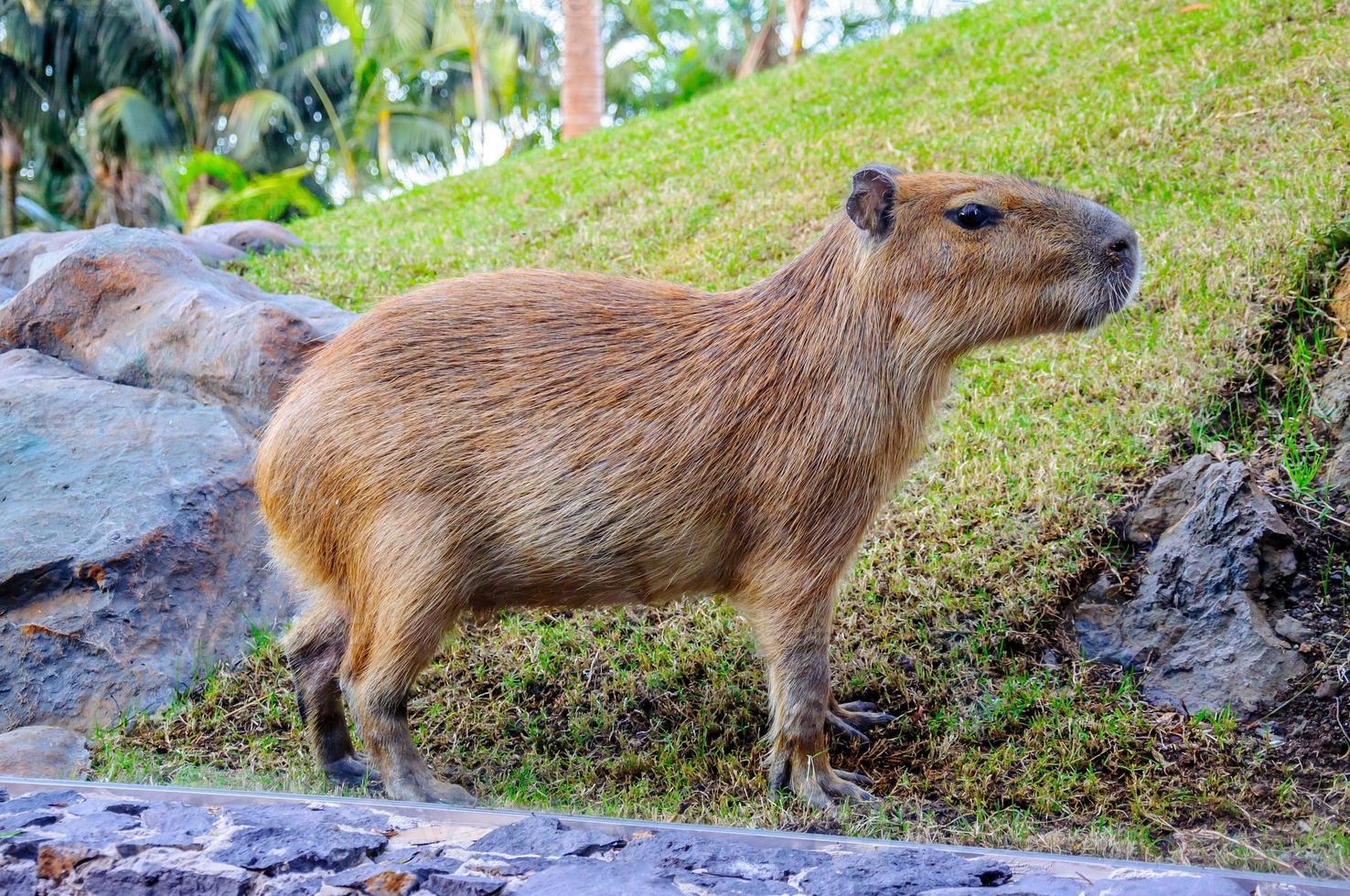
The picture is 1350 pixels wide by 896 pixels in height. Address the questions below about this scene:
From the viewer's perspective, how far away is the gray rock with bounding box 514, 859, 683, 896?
1.88 metres

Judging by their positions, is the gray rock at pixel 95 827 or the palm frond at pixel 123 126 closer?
the gray rock at pixel 95 827

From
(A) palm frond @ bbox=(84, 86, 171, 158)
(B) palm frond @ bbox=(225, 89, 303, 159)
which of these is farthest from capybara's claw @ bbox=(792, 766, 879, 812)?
(B) palm frond @ bbox=(225, 89, 303, 159)

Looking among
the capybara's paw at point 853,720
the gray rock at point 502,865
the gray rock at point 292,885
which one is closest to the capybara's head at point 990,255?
the capybara's paw at point 853,720

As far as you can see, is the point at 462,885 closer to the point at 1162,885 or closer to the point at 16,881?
the point at 16,881

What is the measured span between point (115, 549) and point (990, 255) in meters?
2.90

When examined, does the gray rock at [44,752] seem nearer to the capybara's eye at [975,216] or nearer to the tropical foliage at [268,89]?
the capybara's eye at [975,216]

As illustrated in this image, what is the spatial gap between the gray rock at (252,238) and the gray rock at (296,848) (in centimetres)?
610

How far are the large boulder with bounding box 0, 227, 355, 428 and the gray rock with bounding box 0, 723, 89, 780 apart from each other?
1.44 metres

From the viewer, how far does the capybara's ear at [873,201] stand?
121 inches

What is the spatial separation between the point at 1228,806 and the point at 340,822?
2040 mm

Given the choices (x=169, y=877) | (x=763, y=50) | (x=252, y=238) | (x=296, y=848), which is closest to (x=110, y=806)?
(x=169, y=877)

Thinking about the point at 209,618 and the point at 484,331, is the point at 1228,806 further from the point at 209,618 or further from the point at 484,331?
the point at 209,618

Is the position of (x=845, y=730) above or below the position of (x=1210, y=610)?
below

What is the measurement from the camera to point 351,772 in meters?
3.43
